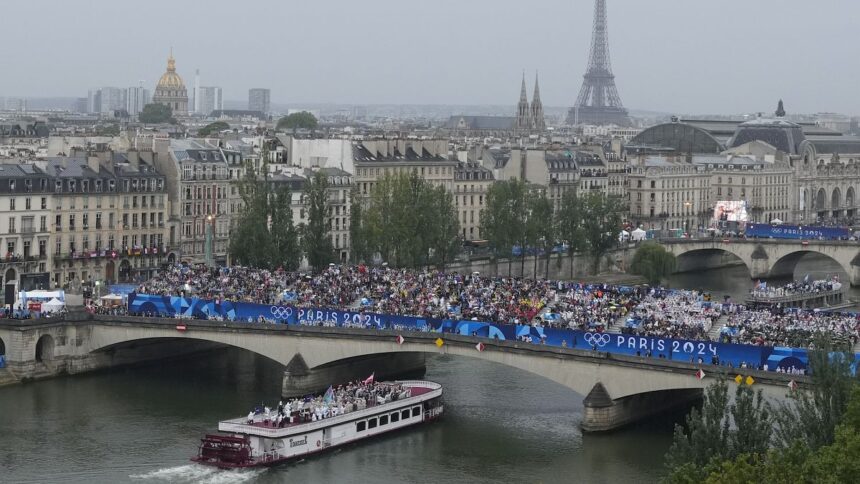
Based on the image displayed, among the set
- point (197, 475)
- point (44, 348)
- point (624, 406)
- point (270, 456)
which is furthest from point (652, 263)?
point (197, 475)

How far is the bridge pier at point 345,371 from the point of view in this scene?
66062 millimetres

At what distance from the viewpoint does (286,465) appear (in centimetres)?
5631

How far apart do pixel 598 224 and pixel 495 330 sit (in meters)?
46.2

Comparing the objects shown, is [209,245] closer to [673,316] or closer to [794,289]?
[673,316]

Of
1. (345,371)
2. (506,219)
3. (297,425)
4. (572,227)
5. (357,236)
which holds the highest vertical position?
(506,219)

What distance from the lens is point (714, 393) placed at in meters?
47.5

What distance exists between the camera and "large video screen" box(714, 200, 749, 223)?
13775 centimetres

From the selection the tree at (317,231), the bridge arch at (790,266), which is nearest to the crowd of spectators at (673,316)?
the tree at (317,231)

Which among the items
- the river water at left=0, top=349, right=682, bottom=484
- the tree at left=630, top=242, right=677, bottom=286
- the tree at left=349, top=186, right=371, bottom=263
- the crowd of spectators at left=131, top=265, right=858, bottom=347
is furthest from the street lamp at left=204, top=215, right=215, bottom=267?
the tree at left=630, top=242, right=677, bottom=286

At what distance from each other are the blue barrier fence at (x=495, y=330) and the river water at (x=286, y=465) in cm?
282

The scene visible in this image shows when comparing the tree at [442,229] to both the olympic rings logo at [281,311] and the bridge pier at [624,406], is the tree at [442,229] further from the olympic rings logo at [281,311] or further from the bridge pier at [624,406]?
the bridge pier at [624,406]

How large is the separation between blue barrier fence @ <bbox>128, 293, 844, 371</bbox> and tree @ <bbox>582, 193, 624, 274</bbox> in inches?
1630

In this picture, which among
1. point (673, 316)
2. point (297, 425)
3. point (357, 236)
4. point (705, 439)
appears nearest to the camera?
point (705, 439)

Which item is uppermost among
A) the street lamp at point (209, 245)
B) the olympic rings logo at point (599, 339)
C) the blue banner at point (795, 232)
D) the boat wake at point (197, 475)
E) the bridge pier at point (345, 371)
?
the blue banner at point (795, 232)
